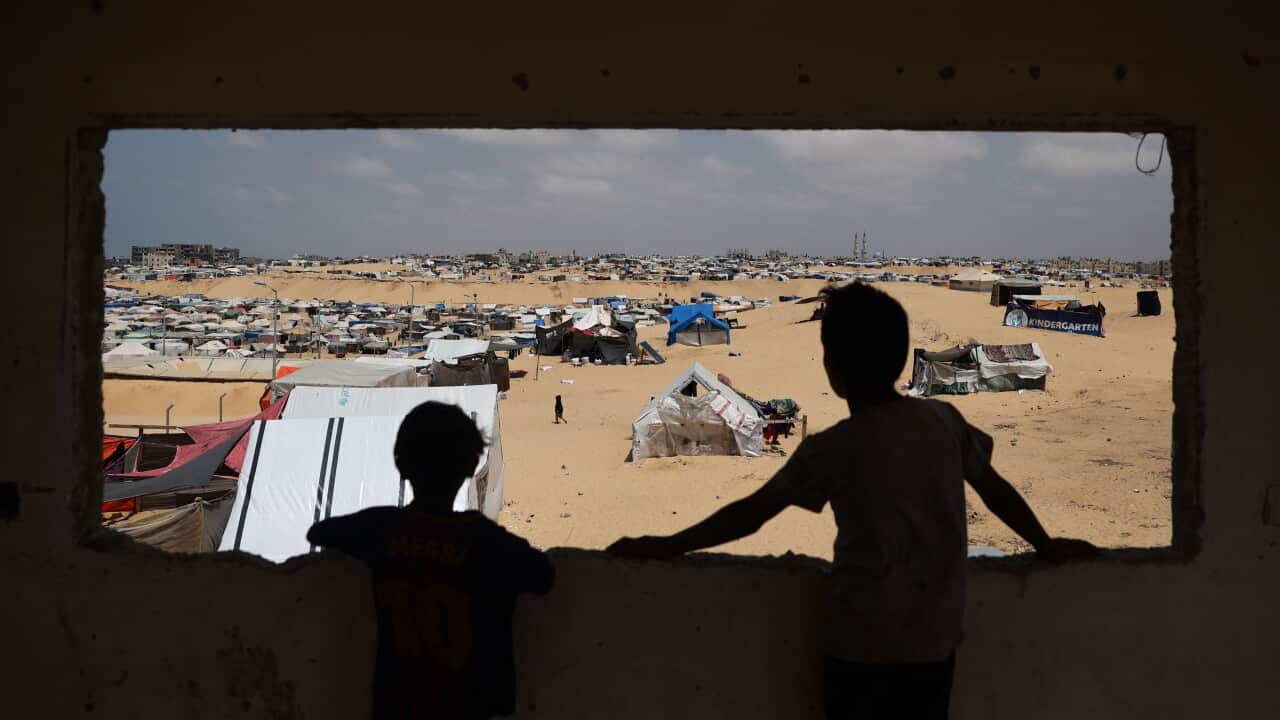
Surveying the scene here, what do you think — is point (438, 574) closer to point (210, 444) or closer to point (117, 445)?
point (210, 444)

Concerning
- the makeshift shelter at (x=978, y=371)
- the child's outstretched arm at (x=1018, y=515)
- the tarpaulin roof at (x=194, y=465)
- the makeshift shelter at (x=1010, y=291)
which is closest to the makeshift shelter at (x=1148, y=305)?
the makeshift shelter at (x=1010, y=291)

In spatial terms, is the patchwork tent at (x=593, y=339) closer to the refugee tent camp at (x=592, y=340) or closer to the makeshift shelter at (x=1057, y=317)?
the refugee tent camp at (x=592, y=340)

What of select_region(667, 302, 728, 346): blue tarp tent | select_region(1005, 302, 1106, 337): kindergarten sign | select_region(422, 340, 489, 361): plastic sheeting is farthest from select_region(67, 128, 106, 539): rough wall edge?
select_region(667, 302, 728, 346): blue tarp tent

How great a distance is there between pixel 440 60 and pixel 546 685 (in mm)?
1913

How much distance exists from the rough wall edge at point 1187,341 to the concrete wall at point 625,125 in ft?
0.04

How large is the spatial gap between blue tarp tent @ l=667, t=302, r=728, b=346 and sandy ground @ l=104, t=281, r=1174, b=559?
7.17 ft

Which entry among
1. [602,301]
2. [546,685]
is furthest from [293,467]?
[602,301]

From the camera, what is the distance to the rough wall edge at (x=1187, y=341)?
234 centimetres

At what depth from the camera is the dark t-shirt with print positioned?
1.88 metres

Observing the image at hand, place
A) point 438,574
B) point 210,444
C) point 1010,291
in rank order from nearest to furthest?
point 438,574
point 210,444
point 1010,291

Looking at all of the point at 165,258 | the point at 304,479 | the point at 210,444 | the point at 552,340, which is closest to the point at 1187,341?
the point at 304,479

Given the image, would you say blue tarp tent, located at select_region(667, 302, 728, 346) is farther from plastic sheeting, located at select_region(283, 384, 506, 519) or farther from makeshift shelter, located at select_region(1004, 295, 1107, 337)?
plastic sheeting, located at select_region(283, 384, 506, 519)

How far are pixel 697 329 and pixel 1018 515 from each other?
39.4 meters

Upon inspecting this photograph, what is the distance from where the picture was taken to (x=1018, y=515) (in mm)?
2082
